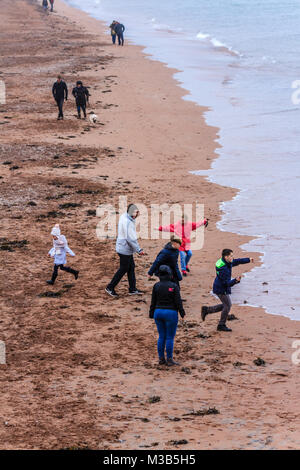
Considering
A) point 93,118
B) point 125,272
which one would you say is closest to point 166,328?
point 125,272

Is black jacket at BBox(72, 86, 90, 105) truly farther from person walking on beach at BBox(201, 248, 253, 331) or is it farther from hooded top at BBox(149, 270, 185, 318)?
hooded top at BBox(149, 270, 185, 318)

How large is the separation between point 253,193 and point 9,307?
9.51 m

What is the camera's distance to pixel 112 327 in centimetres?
1148

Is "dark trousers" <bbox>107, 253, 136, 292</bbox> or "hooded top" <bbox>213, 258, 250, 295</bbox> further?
"dark trousers" <bbox>107, 253, 136, 292</bbox>

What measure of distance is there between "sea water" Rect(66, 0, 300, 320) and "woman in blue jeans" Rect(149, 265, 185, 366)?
3054 millimetres

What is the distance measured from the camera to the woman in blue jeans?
988 centimetres

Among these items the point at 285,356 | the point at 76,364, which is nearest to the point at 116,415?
the point at 76,364

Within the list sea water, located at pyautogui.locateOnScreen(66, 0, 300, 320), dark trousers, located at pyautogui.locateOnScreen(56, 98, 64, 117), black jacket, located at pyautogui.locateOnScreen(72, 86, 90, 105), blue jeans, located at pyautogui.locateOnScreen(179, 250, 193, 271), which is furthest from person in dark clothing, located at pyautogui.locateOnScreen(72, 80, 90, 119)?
blue jeans, located at pyautogui.locateOnScreen(179, 250, 193, 271)

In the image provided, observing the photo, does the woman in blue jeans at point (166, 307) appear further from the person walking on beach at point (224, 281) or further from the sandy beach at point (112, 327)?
the person walking on beach at point (224, 281)

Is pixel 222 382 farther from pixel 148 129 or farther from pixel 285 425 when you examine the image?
pixel 148 129

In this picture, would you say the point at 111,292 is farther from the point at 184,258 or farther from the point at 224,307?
the point at 224,307

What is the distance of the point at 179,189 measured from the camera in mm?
19531

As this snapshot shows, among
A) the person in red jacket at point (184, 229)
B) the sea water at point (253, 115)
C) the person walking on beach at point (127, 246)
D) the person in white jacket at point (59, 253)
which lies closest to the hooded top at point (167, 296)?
the person walking on beach at point (127, 246)

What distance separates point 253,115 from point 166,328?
20.7m
